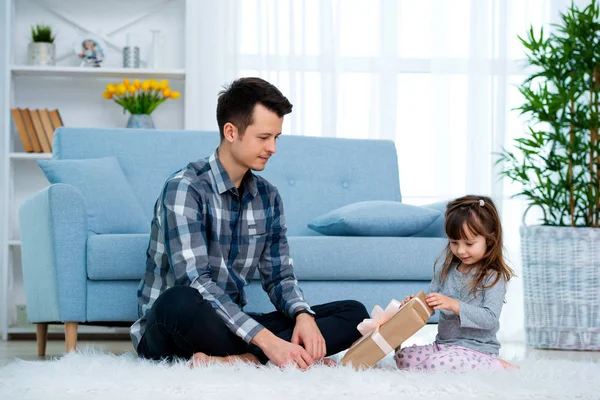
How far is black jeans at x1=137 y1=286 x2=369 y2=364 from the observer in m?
1.93

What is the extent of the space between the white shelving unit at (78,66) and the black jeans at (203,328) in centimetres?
238

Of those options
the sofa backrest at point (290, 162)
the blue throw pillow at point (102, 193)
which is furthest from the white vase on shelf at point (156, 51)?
the blue throw pillow at point (102, 193)

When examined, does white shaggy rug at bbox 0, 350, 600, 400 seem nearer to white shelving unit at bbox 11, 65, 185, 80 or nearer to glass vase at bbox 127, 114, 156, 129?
glass vase at bbox 127, 114, 156, 129

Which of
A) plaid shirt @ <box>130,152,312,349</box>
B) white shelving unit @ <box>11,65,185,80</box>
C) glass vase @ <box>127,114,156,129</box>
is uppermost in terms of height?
white shelving unit @ <box>11,65,185,80</box>

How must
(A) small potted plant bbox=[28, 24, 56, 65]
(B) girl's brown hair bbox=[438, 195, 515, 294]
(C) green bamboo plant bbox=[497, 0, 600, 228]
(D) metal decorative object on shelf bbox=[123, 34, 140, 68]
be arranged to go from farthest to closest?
(D) metal decorative object on shelf bbox=[123, 34, 140, 68], (A) small potted plant bbox=[28, 24, 56, 65], (C) green bamboo plant bbox=[497, 0, 600, 228], (B) girl's brown hair bbox=[438, 195, 515, 294]

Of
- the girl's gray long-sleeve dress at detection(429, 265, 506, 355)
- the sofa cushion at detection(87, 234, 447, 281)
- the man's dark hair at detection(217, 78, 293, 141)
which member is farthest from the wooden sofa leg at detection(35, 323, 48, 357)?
the girl's gray long-sleeve dress at detection(429, 265, 506, 355)

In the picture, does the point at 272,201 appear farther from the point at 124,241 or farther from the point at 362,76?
the point at 362,76

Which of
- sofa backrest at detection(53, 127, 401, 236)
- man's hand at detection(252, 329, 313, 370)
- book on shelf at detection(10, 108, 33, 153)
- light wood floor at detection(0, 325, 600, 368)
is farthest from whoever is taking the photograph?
book on shelf at detection(10, 108, 33, 153)

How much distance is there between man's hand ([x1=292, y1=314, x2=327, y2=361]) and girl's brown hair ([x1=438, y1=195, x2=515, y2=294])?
17.1 inches

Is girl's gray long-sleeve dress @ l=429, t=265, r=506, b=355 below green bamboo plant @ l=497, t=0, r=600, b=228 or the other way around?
below

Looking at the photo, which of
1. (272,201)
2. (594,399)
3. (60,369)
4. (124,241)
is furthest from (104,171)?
(594,399)

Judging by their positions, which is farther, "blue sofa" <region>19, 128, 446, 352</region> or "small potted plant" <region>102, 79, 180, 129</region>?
"small potted plant" <region>102, 79, 180, 129</region>

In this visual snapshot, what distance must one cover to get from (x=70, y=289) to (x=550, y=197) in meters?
2.15

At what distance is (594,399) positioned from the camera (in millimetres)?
1728
